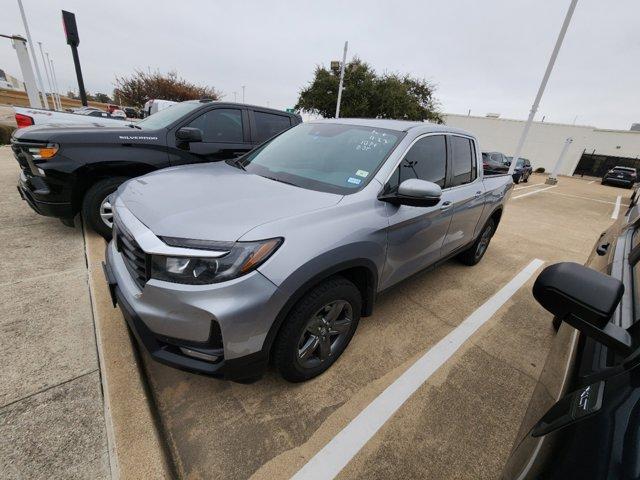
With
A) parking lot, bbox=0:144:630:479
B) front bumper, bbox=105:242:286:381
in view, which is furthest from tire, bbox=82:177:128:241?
front bumper, bbox=105:242:286:381

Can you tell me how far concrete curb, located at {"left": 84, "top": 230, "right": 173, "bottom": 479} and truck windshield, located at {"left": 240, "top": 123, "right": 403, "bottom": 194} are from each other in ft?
5.33

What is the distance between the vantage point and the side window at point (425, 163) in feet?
7.74

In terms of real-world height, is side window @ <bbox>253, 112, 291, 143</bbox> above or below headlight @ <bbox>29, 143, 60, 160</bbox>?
above

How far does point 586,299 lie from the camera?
97cm

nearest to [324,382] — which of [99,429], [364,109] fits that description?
[99,429]

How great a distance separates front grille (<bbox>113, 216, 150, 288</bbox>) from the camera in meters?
1.68

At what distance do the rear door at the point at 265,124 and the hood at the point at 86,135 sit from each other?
140 centimetres

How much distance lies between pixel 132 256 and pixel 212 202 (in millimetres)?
559

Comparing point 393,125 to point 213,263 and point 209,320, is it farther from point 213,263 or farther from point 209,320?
point 209,320

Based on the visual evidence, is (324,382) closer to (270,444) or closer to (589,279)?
(270,444)

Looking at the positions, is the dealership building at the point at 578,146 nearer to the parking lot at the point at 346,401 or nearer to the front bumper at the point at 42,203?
the parking lot at the point at 346,401

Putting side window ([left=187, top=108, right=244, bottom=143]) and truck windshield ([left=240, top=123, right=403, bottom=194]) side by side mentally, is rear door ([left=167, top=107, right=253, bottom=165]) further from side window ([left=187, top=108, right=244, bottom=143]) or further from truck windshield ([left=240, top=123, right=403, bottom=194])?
truck windshield ([left=240, top=123, right=403, bottom=194])

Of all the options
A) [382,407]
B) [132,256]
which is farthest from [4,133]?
[382,407]

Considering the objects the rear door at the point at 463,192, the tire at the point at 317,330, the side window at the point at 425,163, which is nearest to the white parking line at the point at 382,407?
the tire at the point at 317,330
